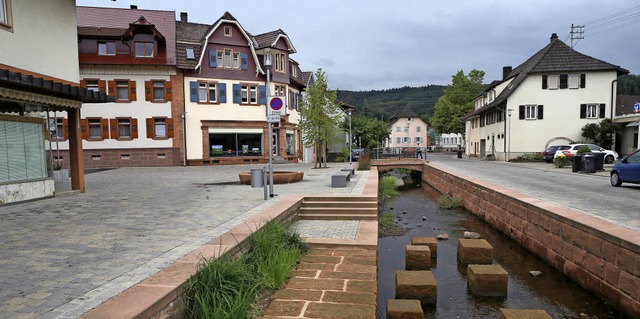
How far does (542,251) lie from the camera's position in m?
8.83

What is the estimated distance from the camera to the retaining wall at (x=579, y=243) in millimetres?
5859

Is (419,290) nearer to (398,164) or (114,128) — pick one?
(398,164)


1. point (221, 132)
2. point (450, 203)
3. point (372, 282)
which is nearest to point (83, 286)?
point (372, 282)

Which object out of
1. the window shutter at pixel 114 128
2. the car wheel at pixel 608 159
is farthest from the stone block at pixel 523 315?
the window shutter at pixel 114 128

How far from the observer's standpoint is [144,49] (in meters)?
29.7

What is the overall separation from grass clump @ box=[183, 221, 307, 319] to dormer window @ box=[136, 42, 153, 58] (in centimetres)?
2787

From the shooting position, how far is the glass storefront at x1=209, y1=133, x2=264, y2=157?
31.5 m

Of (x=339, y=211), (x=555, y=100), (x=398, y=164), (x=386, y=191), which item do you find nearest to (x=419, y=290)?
(x=339, y=211)

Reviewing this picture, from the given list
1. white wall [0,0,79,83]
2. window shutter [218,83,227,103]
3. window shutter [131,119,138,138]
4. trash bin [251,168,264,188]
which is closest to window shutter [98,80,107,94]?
window shutter [131,119,138,138]

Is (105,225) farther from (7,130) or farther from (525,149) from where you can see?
(525,149)

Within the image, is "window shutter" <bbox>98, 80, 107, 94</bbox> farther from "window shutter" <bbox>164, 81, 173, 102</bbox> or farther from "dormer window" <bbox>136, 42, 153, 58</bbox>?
"window shutter" <bbox>164, 81, 173, 102</bbox>

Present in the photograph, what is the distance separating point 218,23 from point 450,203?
75.4 ft

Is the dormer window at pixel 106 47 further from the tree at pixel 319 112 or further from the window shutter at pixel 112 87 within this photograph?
the tree at pixel 319 112

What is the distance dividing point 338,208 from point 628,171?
1040 cm
